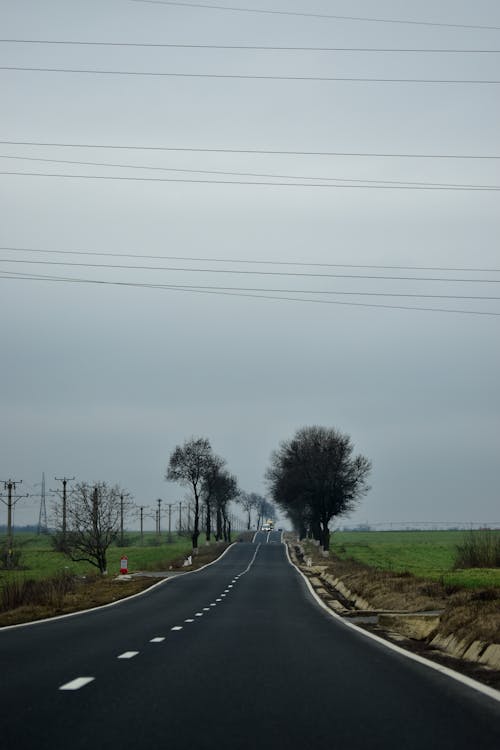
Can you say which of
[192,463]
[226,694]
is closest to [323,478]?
[192,463]

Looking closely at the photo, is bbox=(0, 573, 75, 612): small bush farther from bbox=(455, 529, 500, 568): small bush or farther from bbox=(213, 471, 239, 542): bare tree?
bbox=(213, 471, 239, 542): bare tree

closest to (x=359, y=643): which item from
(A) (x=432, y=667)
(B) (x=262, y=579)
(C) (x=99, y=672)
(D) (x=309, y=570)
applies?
(A) (x=432, y=667)

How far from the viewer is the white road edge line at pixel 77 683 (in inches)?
481

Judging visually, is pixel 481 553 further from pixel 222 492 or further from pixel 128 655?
pixel 222 492

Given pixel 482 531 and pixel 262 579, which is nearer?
pixel 262 579

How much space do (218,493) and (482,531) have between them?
92545 mm

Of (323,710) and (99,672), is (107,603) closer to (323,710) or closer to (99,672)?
(99,672)

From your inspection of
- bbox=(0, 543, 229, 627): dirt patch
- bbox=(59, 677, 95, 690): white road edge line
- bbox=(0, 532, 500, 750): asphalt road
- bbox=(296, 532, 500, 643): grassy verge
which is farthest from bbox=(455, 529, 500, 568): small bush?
bbox=(59, 677, 95, 690): white road edge line

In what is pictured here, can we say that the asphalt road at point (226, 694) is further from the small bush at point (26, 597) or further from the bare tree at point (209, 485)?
the bare tree at point (209, 485)

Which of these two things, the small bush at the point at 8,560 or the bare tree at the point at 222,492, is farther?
the bare tree at the point at 222,492

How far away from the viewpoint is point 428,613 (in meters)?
26.1

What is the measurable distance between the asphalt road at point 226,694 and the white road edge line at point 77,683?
0.20ft

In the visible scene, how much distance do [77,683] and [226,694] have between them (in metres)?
1.82

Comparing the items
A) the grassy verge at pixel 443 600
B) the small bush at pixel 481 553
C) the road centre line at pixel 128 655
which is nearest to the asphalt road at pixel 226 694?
the road centre line at pixel 128 655
